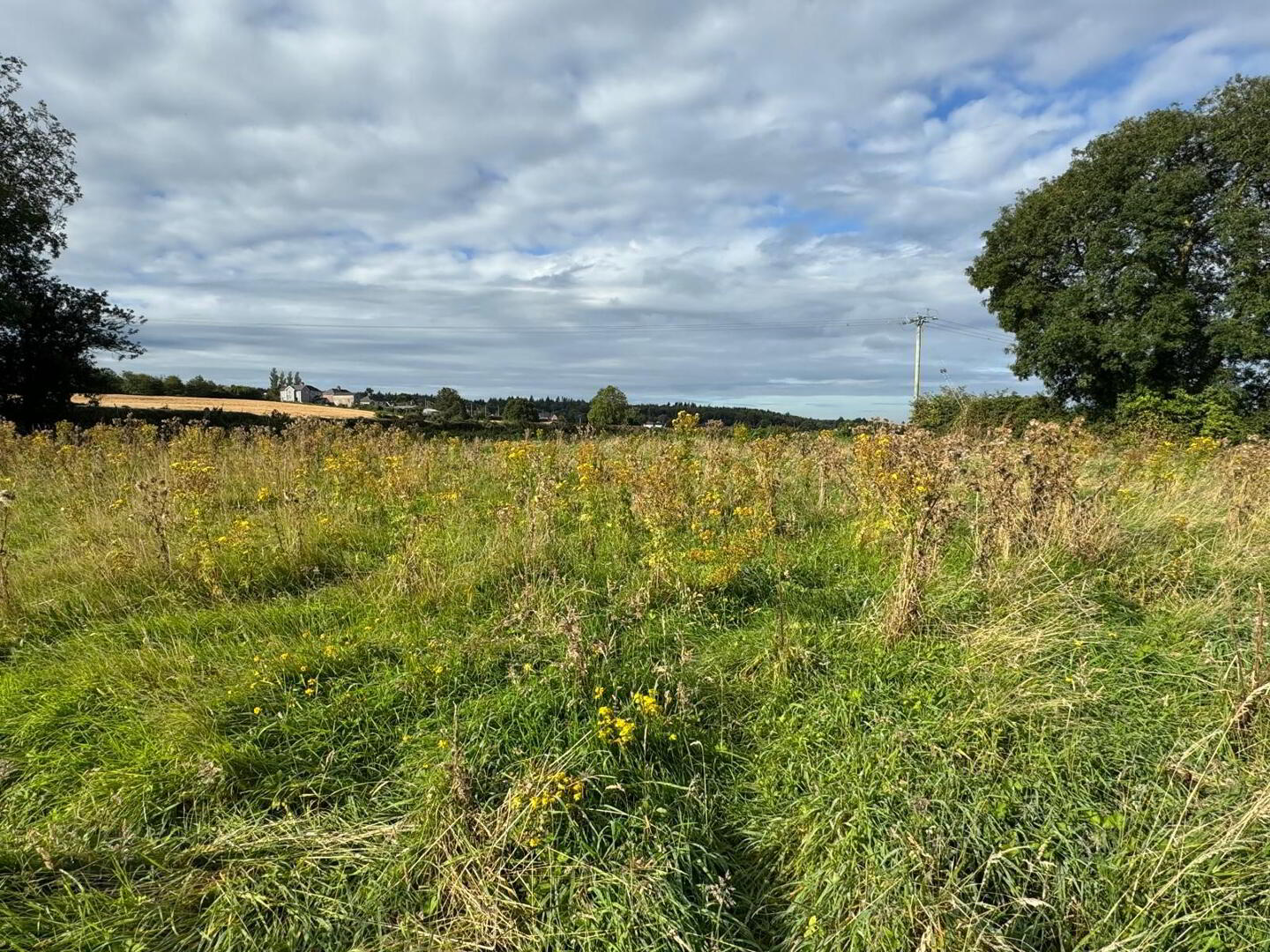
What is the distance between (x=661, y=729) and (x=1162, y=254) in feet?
81.8

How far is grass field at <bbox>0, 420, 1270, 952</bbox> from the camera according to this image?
1965 millimetres

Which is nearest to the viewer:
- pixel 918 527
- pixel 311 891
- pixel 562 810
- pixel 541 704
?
pixel 311 891

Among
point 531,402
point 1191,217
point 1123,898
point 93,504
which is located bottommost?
point 1123,898

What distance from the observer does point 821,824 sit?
2299mm

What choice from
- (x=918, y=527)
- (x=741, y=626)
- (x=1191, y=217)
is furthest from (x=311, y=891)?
(x=1191, y=217)

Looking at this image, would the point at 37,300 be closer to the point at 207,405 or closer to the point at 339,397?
the point at 207,405

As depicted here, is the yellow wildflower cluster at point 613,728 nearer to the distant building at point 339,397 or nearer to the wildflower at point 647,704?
the wildflower at point 647,704

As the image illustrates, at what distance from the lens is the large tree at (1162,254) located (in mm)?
18203

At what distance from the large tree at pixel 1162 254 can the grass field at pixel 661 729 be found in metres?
19.0

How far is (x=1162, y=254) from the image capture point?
19.0m

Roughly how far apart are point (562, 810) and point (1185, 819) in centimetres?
227

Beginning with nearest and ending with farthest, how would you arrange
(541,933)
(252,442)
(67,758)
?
(541,933) → (67,758) → (252,442)

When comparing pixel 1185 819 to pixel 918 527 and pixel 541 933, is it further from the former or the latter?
pixel 541 933

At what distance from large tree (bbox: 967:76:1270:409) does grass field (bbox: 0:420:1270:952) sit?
1895 cm
